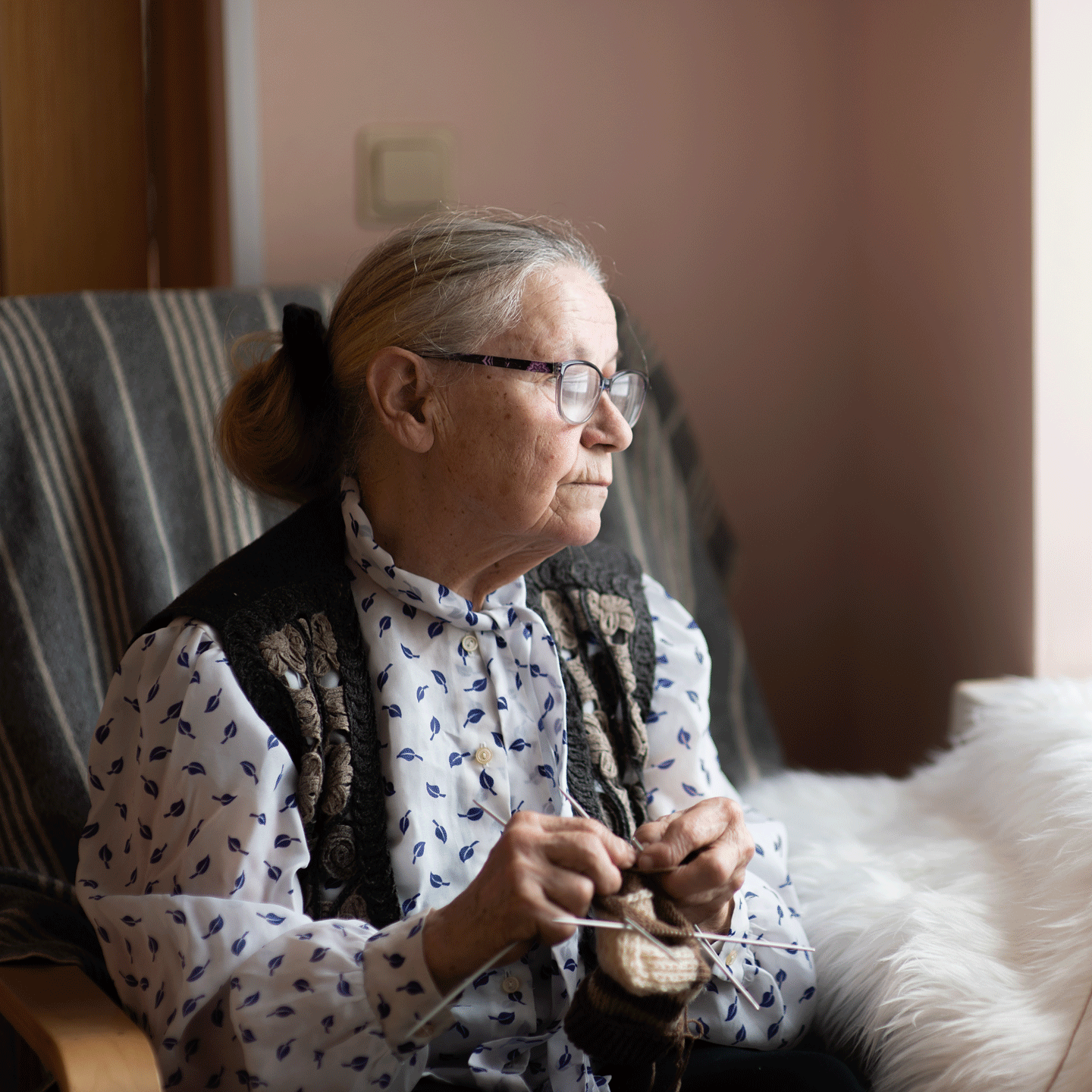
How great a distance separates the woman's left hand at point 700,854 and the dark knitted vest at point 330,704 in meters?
0.18

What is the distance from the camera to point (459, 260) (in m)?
1.09

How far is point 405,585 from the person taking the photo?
1081 millimetres

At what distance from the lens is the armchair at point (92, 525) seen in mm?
1343

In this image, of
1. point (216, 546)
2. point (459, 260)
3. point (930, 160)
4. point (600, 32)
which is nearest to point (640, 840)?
point (459, 260)

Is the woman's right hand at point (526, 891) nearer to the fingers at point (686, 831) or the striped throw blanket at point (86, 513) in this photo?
the fingers at point (686, 831)

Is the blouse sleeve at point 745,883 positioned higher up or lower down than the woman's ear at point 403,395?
lower down

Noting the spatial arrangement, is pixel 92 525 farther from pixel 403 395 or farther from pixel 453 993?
pixel 453 993

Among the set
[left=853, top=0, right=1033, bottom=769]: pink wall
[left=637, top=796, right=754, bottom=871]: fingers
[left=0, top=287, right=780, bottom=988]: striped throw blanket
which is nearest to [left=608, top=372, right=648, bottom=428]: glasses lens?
[left=637, top=796, right=754, bottom=871]: fingers

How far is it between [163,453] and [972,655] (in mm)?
1174

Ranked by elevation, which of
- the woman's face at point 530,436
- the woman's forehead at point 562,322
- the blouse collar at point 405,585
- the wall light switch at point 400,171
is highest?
the wall light switch at point 400,171

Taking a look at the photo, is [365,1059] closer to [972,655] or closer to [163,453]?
[163,453]

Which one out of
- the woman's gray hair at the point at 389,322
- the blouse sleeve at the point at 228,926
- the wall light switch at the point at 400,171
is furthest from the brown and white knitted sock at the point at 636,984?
the wall light switch at the point at 400,171

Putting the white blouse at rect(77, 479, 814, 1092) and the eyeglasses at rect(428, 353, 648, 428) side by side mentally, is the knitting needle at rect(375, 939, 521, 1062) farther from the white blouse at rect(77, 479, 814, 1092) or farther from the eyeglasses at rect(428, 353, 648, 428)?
the eyeglasses at rect(428, 353, 648, 428)

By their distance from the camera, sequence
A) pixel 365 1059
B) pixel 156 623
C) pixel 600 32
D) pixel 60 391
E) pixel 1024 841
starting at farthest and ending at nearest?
pixel 600 32 < pixel 60 391 < pixel 1024 841 < pixel 156 623 < pixel 365 1059
